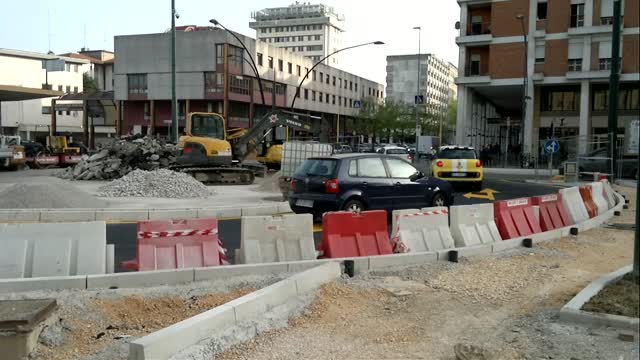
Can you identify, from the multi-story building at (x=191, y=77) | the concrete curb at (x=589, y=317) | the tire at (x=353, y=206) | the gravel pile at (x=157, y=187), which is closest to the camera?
the concrete curb at (x=589, y=317)

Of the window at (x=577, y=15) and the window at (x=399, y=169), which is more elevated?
the window at (x=577, y=15)

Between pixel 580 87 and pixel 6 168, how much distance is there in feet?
130

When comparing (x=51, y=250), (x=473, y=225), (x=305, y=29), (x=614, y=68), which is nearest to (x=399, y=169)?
(x=473, y=225)

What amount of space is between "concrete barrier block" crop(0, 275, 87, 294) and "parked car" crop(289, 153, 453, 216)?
18.0 feet

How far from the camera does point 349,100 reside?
97812mm

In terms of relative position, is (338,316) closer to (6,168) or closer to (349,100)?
(6,168)

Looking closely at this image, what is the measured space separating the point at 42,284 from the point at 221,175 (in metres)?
16.4

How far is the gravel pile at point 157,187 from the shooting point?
17.4 m

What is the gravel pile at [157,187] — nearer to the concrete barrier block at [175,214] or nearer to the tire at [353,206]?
the concrete barrier block at [175,214]

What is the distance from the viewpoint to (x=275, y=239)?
789cm

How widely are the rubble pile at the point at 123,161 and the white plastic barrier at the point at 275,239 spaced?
53.9ft

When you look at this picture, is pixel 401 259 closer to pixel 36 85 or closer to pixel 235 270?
pixel 235 270

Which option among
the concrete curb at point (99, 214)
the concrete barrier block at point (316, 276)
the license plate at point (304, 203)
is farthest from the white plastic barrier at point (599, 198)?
the concrete barrier block at point (316, 276)

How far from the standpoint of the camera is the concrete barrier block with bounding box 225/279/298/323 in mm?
5352
